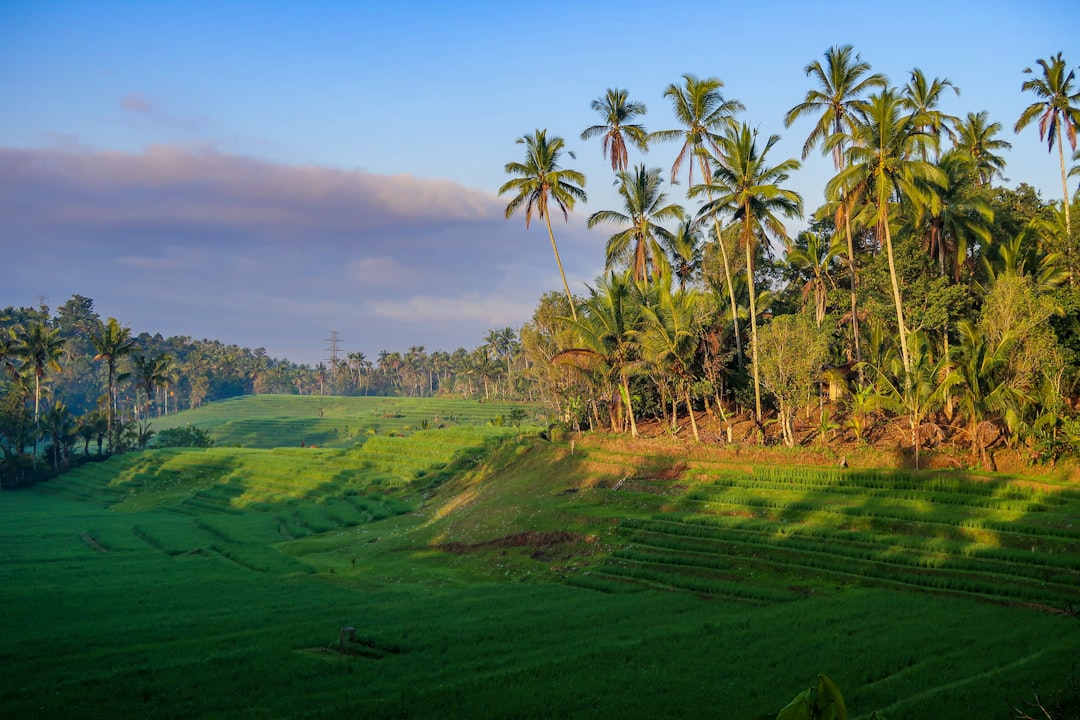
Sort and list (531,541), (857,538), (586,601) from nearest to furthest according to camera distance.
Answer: (586,601), (857,538), (531,541)

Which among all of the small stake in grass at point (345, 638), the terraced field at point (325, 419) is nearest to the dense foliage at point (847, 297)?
the small stake in grass at point (345, 638)

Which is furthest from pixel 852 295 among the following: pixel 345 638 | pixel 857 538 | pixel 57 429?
pixel 57 429

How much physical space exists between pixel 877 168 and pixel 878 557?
20.2 metres

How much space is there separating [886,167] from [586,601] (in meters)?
25.8

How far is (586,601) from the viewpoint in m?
25.4

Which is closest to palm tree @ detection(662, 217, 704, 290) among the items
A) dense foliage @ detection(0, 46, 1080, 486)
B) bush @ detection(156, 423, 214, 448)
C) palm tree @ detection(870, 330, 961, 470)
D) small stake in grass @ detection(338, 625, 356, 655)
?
dense foliage @ detection(0, 46, 1080, 486)

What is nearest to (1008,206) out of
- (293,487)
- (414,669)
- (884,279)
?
(884,279)

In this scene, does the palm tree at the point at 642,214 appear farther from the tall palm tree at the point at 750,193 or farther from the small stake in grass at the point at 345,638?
the small stake in grass at the point at 345,638

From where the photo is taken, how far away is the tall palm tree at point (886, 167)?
3694cm

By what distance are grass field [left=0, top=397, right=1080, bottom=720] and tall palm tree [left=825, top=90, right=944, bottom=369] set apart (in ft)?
38.7

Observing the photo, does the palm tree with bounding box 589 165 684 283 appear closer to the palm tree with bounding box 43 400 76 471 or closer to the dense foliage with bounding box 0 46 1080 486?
the dense foliage with bounding box 0 46 1080 486

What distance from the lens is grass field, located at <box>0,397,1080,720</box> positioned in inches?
634

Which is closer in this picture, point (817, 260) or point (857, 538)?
point (857, 538)

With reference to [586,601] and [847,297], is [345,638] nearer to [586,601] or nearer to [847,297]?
[586,601]
